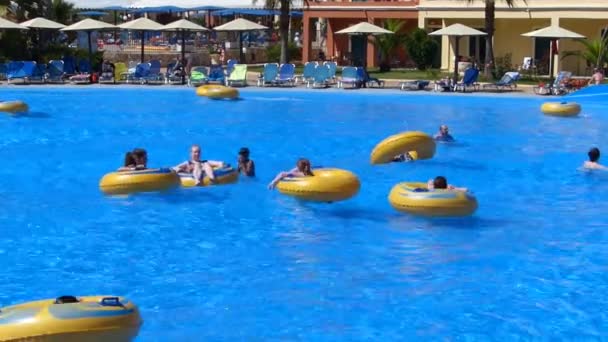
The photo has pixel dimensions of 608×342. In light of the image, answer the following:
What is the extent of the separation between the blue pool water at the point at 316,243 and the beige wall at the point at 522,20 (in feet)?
46.7

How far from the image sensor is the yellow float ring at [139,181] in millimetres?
12664

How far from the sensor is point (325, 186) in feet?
39.7

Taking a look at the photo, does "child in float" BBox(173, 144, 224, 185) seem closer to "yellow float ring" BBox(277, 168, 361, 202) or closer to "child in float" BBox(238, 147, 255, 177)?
"child in float" BBox(238, 147, 255, 177)

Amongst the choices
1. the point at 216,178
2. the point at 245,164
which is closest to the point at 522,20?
the point at 245,164

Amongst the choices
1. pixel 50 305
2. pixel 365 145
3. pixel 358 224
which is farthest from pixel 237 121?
pixel 50 305

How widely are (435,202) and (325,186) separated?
1.41m

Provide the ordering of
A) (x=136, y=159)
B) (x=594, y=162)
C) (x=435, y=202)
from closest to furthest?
(x=435, y=202)
(x=136, y=159)
(x=594, y=162)

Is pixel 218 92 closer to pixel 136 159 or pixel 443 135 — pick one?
pixel 443 135

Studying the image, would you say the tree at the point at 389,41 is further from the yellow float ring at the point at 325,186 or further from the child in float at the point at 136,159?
the yellow float ring at the point at 325,186

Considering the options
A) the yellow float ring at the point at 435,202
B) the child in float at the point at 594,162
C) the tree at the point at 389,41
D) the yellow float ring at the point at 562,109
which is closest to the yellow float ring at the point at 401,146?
the child in float at the point at 594,162

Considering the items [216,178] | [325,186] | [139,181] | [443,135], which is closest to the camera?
[325,186]

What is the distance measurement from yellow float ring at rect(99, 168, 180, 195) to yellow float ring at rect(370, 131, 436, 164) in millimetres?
4017

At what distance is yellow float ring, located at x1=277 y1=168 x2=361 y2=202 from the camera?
12117 mm

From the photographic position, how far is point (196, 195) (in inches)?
525
